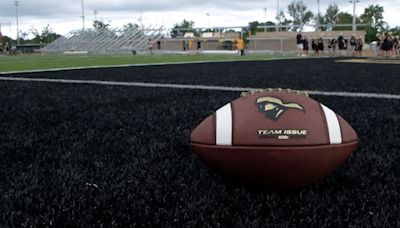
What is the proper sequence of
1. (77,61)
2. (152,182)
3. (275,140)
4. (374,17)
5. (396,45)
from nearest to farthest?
(275,140) → (152,182) → (77,61) → (396,45) → (374,17)

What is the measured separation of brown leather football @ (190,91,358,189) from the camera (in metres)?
1.95

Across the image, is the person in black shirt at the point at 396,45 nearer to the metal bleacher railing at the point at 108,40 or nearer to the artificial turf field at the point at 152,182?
the metal bleacher railing at the point at 108,40

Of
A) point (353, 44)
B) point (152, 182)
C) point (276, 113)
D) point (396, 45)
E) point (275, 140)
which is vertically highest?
point (353, 44)

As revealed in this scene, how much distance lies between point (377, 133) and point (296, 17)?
85948 millimetres

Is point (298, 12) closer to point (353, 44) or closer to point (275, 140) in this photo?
point (353, 44)

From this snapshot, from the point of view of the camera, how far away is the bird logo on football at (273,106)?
1.97m

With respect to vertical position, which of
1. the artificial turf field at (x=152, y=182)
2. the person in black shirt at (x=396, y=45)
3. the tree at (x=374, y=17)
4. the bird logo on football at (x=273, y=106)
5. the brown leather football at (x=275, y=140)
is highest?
the tree at (x=374, y=17)

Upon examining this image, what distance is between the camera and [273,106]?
1999 millimetres

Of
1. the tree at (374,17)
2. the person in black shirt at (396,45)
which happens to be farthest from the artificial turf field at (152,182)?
the tree at (374,17)

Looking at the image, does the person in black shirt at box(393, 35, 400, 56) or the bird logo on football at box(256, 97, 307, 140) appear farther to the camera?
the person in black shirt at box(393, 35, 400, 56)

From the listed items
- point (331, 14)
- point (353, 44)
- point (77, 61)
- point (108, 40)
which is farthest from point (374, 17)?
point (77, 61)

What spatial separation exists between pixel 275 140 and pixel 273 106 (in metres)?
0.15

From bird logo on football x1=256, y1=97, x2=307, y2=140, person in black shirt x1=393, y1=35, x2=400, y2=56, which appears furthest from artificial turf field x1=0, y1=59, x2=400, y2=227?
person in black shirt x1=393, y1=35, x2=400, y2=56

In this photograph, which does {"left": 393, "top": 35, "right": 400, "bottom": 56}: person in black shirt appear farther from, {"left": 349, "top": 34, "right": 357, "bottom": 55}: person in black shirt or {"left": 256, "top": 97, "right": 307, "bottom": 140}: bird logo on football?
{"left": 256, "top": 97, "right": 307, "bottom": 140}: bird logo on football
